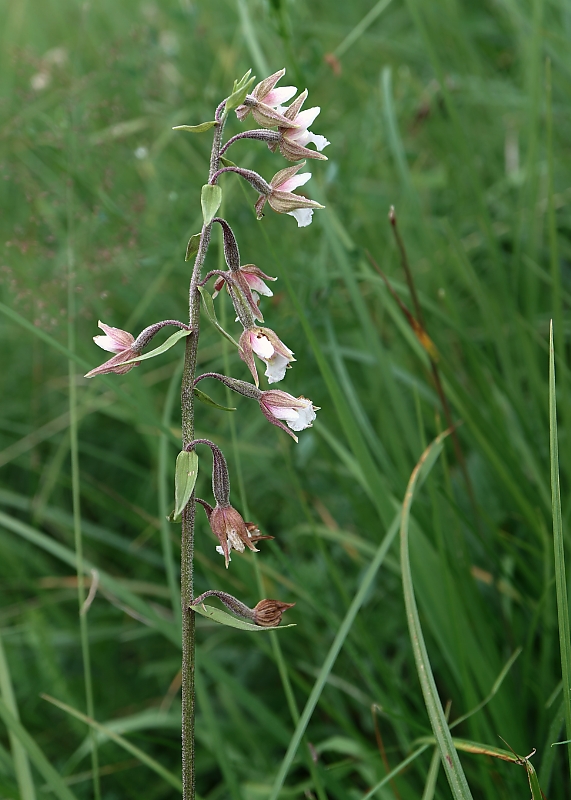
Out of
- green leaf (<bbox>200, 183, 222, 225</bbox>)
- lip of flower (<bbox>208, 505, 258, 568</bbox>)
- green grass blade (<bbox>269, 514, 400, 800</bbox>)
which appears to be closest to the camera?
green leaf (<bbox>200, 183, 222, 225</bbox>)

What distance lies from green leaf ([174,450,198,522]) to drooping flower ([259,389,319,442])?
144mm

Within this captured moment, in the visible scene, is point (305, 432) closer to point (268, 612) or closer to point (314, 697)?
point (314, 697)

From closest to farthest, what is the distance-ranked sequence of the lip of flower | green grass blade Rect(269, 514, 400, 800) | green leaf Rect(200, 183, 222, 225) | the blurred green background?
1. green leaf Rect(200, 183, 222, 225)
2. the lip of flower
3. green grass blade Rect(269, 514, 400, 800)
4. the blurred green background

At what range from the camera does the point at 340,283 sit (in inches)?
98.1

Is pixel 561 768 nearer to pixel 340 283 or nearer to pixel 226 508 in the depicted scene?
pixel 226 508

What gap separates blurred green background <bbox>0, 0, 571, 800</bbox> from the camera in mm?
1647

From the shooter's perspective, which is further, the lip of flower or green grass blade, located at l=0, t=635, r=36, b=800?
green grass blade, located at l=0, t=635, r=36, b=800

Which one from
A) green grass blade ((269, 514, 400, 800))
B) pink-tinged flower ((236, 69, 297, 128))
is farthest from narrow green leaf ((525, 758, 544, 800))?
pink-tinged flower ((236, 69, 297, 128))

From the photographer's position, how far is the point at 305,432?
2.15 metres

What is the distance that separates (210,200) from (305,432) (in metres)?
1.21

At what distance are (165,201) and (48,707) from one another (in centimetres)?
172

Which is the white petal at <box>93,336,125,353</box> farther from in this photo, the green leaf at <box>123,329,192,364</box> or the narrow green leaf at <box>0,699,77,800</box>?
the narrow green leaf at <box>0,699,77,800</box>

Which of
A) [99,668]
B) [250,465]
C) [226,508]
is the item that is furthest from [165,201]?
[226,508]

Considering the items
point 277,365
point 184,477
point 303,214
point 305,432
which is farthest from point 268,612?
point 305,432
